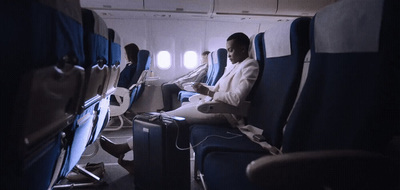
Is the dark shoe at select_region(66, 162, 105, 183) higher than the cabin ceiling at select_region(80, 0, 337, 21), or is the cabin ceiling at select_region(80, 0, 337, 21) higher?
the cabin ceiling at select_region(80, 0, 337, 21)

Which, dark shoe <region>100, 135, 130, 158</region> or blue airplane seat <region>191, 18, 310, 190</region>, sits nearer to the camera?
blue airplane seat <region>191, 18, 310, 190</region>

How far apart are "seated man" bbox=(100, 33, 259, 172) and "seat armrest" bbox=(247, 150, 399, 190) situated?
3.51 feet

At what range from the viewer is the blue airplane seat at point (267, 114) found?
110cm

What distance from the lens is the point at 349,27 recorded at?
0.87m

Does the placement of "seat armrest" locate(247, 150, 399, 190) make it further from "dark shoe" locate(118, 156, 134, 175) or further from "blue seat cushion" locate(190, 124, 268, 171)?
"dark shoe" locate(118, 156, 134, 175)

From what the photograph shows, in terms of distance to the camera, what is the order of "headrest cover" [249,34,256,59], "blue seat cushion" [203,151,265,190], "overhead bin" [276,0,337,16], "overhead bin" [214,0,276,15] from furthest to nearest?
"overhead bin" [276,0,337,16]
"overhead bin" [214,0,276,15]
"headrest cover" [249,34,256,59]
"blue seat cushion" [203,151,265,190]

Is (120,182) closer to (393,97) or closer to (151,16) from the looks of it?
(393,97)

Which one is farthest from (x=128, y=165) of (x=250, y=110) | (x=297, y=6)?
(x=297, y=6)

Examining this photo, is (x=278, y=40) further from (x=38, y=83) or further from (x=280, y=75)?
(x=38, y=83)

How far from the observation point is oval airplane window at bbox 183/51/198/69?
5875 mm

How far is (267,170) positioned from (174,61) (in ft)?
17.4

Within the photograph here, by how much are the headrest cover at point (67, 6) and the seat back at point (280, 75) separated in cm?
93

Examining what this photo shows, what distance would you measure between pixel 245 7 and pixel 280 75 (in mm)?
3985

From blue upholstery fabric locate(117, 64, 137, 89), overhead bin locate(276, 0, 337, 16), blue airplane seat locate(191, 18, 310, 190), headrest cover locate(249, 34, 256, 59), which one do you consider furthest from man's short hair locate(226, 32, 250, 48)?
overhead bin locate(276, 0, 337, 16)
